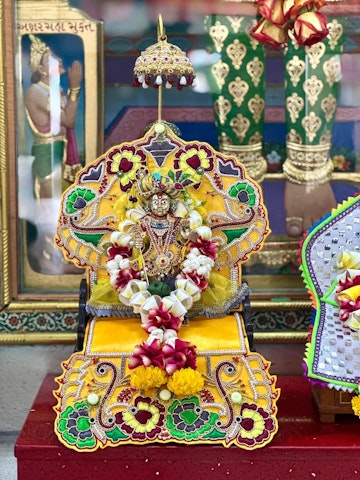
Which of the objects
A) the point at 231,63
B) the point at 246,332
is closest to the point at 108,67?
the point at 231,63

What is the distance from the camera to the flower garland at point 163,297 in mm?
2479

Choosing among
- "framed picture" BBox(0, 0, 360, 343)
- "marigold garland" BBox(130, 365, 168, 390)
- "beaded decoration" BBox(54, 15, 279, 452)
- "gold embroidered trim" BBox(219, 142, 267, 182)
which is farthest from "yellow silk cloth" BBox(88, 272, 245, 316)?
"gold embroidered trim" BBox(219, 142, 267, 182)

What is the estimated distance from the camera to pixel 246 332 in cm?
278

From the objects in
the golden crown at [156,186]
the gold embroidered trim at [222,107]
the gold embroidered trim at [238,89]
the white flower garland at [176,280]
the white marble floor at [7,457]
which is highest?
the gold embroidered trim at [238,89]

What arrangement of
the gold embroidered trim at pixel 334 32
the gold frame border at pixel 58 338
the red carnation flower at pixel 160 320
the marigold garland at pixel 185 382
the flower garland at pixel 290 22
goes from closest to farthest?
the marigold garland at pixel 185 382, the red carnation flower at pixel 160 320, the flower garland at pixel 290 22, the gold embroidered trim at pixel 334 32, the gold frame border at pixel 58 338

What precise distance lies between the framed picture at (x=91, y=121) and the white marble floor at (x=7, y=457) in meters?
0.52

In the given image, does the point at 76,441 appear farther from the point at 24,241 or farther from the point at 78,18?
the point at 78,18

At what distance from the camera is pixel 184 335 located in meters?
2.70

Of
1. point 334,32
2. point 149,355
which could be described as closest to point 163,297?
point 149,355

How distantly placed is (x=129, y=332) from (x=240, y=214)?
0.67 meters

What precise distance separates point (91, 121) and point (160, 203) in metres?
0.80

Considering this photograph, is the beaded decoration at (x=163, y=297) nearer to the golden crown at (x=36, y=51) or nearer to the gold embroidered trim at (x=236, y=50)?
the gold embroidered trim at (x=236, y=50)

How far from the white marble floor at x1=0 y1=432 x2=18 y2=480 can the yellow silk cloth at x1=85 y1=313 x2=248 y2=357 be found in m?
0.82

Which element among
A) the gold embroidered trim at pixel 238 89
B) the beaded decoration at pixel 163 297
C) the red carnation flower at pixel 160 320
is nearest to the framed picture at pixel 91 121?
the gold embroidered trim at pixel 238 89
